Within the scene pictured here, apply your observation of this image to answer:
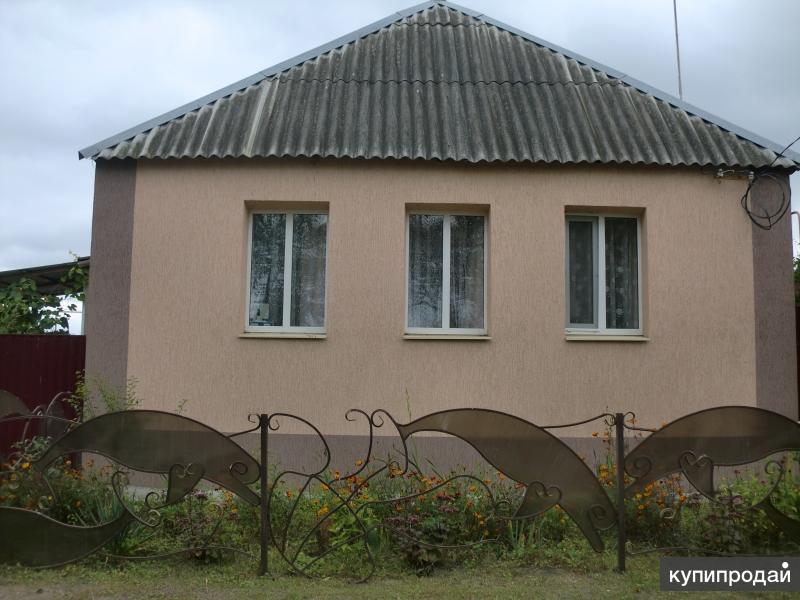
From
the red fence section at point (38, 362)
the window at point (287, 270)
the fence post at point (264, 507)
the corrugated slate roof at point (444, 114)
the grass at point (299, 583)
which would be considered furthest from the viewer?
the red fence section at point (38, 362)

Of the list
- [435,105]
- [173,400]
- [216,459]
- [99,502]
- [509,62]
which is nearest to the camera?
[216,459]

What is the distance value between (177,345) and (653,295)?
5312mm

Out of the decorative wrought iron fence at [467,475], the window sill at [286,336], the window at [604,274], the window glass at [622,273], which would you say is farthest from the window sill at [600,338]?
the decorative wrought iron fence at [467,475]

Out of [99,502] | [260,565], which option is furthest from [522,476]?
Answer: [99,502]

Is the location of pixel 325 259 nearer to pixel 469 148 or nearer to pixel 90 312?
pixel 469 148

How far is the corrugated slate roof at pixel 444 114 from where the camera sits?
7.65 meters

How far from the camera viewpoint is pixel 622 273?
7906mm

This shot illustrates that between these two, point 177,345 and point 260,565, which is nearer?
point 260,565

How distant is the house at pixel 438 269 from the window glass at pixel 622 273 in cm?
3

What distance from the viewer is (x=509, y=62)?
29.8 feet

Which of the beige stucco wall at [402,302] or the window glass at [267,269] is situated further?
the window glass at [267,269]

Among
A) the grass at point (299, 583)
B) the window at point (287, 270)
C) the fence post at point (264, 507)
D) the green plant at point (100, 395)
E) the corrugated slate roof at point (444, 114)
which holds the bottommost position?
the grass at point (299, 583)

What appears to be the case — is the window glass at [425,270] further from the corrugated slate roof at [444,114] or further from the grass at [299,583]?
the grass at [299,583]

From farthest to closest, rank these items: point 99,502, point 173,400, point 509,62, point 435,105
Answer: point 509,62
point 435,105
point 173,400
point 99,502
